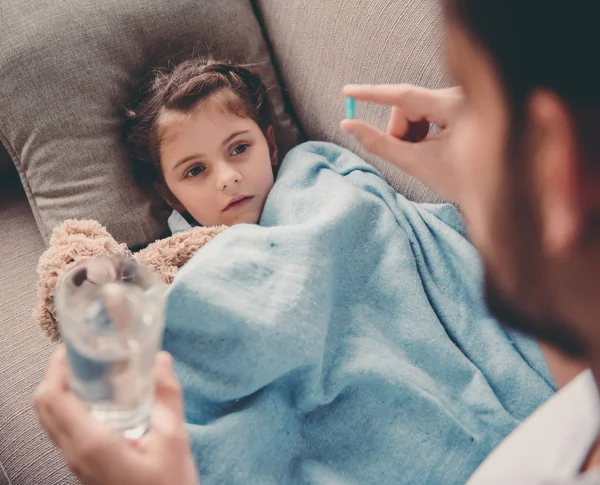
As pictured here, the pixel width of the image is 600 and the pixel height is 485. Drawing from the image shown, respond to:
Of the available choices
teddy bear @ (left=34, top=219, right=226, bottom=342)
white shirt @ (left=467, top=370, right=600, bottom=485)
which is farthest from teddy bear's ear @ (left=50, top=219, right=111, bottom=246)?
white shirt @ (left=467, top=370, right=600, bottom=485)

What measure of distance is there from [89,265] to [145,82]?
71 cm

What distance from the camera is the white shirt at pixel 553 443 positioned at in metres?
0.56

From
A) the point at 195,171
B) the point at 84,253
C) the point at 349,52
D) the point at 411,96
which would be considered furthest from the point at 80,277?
the point at 349,52

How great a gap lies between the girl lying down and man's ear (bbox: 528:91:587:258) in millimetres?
469

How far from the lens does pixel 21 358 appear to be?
100 centimetres

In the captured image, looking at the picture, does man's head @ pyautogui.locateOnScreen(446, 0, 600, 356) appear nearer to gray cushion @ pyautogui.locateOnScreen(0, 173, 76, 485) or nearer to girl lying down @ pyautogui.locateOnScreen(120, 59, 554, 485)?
girl lying down @ pyautogui.locateOnScreen(120, 59, 554, 485)

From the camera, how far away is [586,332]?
1.38 ft

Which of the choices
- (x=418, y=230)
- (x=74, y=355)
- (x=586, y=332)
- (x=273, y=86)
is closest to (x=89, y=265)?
(x=74, y=355)

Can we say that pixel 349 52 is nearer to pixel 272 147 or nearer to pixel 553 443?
pixel 272 147

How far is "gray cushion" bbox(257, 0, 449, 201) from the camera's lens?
3.47ft

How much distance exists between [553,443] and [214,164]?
79 cm

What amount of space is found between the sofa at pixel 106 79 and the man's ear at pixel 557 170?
677 mm

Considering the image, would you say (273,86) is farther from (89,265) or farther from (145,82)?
(89,265)

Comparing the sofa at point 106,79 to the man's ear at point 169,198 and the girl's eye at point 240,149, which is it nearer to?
the man's ear at point 169,198
